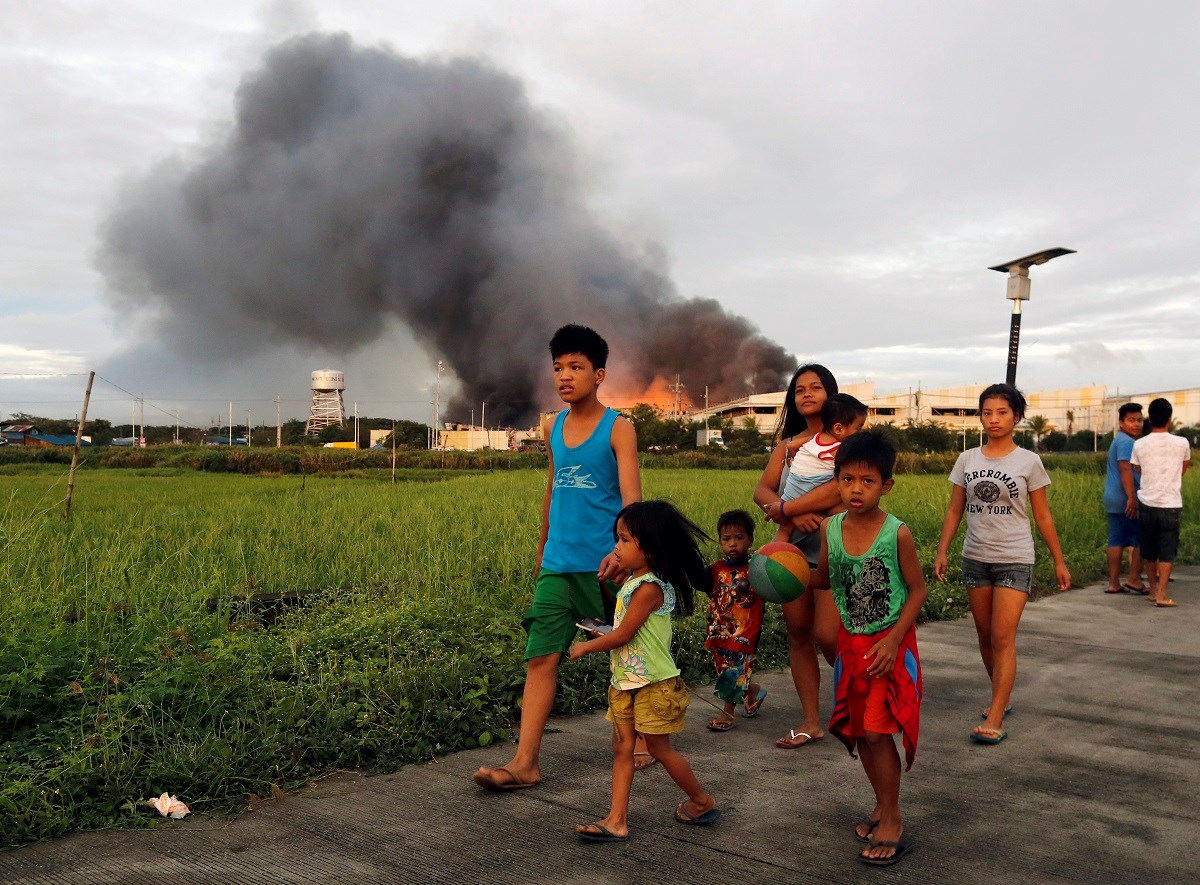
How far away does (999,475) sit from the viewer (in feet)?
15.7

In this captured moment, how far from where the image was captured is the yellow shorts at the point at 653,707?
3.34 metres

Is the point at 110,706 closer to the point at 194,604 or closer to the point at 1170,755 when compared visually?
the point at 194,604

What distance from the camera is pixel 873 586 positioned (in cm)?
342

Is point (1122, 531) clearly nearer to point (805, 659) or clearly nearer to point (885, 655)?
point (805, 659)

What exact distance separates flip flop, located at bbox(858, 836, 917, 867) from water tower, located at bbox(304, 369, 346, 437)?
98445 mm

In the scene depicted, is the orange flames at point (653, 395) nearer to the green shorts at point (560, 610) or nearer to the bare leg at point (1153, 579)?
the bare leg at point (1153, 579)

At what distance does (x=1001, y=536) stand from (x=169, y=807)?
12.1ft

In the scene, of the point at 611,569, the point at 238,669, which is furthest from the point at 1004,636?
the point at 238,669

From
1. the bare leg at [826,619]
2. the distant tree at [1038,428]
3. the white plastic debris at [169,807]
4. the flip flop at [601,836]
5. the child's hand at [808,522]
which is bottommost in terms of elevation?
the white plastic debris at [169,807]

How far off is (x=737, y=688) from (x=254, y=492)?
1918 cm

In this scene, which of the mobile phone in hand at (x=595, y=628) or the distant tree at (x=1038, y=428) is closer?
the mobile phone in hand at (x=595, y=628)

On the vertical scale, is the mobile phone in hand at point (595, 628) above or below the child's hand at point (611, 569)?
below

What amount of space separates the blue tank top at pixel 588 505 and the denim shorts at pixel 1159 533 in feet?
22.8

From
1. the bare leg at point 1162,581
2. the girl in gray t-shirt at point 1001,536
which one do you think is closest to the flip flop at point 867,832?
the girl in gray t-shirt at point 1001,536
